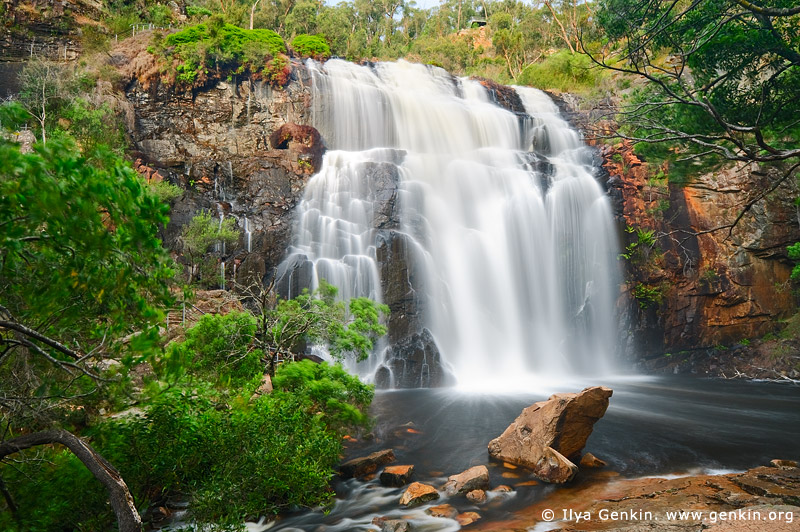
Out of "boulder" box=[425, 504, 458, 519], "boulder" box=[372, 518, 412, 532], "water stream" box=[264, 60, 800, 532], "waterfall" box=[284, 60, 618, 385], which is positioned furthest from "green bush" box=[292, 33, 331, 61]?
"boulder" box=[372, 518, 412, 532]

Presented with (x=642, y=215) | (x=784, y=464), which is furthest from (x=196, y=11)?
(x=784, y=464)

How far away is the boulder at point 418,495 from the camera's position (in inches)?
292

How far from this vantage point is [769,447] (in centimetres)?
999

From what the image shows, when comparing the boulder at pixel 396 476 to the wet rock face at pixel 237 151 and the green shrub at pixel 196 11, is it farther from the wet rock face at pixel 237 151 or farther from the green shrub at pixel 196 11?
the green shrub at pixel 196 11

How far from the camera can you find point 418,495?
24.6 feet

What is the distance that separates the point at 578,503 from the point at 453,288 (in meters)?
12.6

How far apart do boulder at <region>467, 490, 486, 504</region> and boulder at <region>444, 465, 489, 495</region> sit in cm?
12

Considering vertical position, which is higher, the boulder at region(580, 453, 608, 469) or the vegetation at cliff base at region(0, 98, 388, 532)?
the vegetation at cliff base at region(0, 98, 388, 532)

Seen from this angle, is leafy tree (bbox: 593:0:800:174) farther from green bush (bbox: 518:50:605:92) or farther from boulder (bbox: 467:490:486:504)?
green bush (bbox: 518:50:605:92)

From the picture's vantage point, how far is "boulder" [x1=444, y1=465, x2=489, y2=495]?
771 centimetres

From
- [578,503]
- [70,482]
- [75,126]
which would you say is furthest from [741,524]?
[75,126]

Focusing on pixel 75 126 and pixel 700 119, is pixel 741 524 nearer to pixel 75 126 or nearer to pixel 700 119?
pixel 700 119

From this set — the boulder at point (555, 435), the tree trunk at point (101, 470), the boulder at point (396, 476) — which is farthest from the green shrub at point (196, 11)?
the tree trunk at point (101, 470)

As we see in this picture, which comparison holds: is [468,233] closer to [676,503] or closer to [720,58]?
[720,58]
